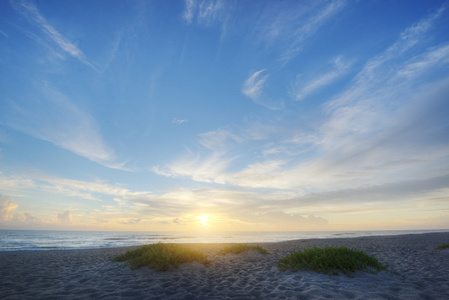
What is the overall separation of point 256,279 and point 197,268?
3265mm

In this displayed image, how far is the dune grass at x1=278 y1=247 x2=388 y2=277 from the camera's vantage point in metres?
8.61

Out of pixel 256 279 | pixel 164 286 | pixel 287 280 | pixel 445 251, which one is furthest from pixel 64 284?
pixel 445 251

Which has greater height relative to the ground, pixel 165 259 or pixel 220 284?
pixel 165 259

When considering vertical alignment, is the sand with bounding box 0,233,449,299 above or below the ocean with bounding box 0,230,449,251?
below

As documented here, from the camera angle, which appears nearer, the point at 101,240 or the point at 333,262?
the point at 333,262

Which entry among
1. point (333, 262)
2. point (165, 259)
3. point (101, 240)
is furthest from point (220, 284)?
point (101, 240)

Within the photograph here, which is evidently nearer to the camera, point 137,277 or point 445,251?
point 137,277

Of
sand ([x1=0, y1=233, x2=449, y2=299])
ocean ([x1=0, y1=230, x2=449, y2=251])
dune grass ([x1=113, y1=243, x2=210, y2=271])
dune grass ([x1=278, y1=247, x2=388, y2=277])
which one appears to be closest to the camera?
sand ([x1=0, y1=233, x2=449, y2=299])

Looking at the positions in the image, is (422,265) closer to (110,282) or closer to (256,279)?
(256,279)

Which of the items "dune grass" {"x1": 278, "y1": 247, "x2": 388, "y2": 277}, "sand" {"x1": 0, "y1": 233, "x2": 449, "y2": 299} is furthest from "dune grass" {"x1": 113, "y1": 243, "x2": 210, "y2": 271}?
"dune grass" {"x1": 278, "y1": 247, "x2": 388, "y2": 277}

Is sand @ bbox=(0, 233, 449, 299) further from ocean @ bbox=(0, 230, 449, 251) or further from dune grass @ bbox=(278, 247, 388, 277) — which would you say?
ocean @ bbox=(0, 230, 449, 251)

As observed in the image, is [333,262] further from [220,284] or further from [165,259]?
[165,259]

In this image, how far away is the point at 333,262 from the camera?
8859 millimetres

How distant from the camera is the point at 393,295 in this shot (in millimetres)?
6551
